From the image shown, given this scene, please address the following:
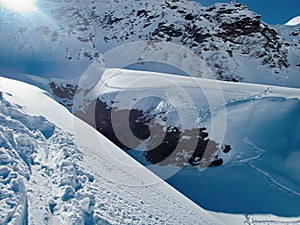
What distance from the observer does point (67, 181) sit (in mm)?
3268

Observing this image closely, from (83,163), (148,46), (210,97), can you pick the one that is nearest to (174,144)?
(210,97)

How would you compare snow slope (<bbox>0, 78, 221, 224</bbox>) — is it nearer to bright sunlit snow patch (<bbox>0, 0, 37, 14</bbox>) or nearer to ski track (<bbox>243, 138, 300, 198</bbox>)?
ski track (<bbox>243, 138, 300, 198</bbox>)

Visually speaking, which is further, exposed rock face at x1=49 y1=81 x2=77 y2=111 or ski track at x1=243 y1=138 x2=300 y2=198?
exposed rock face at x1=49 y1=81 x2=77 y2=111

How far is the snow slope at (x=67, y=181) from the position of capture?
2.81m

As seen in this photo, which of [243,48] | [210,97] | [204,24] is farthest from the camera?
[204,24]

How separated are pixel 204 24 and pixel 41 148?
66.2 feet

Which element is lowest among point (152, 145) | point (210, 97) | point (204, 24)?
point (152, 145)

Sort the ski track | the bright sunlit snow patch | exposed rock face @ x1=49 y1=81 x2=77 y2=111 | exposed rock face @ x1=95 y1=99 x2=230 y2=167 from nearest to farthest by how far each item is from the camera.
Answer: the ski track → exposed rock face @ x1=95 y1=99 x2=230 y2=167 → exposed rock face @ x1=49 y1=81 x2=77 y2=111 → the bright sunlit snow patch

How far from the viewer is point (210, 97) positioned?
35.0ft

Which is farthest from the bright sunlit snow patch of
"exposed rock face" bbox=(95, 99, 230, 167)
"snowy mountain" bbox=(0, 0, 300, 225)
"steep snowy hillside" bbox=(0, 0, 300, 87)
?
"exposed rock face" bbox=(95, 99, 230, 167)

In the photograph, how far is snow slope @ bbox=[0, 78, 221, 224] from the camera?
2.81 metres

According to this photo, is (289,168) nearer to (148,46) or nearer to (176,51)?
(176,51)

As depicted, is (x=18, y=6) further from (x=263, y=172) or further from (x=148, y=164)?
(x=263, y=172)

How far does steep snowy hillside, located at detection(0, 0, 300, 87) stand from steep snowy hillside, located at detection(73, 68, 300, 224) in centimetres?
694
